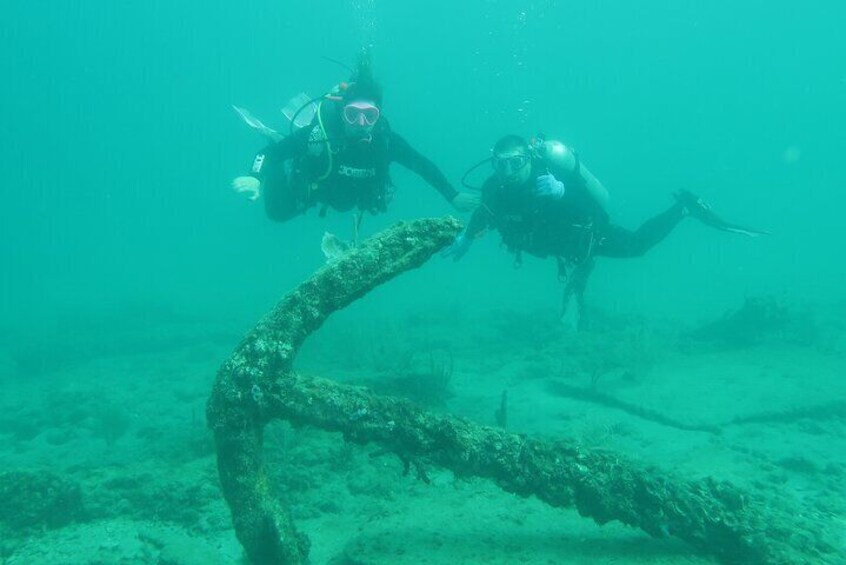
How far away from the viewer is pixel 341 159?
823cm

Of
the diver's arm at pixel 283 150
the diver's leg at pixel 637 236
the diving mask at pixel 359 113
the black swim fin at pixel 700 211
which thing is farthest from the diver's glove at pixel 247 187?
the black swim fin at pixel 700 211

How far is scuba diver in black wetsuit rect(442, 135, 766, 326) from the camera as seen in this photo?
8.88 m

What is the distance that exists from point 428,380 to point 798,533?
5.36 m

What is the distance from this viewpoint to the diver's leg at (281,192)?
861 centimetres

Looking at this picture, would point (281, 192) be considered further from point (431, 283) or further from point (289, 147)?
point (431, 283)

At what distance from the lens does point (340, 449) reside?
672cm

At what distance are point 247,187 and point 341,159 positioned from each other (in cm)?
171

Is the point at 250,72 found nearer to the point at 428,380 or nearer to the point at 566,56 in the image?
the point at 566,56

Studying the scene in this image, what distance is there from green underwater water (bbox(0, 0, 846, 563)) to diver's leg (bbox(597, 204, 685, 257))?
1.75 m

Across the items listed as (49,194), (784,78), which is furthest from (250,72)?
(784,78)

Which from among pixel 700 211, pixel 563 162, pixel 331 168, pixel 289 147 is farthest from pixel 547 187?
pixel 700 211

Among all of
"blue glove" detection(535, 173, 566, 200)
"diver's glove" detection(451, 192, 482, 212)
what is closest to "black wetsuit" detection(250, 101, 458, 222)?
"diver's glove" detection(451, 192, 482, 212)

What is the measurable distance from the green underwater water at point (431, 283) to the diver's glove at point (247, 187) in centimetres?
325

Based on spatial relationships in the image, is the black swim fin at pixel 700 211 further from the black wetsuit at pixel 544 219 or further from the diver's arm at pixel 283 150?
the diver's arm at pixel 283 150
